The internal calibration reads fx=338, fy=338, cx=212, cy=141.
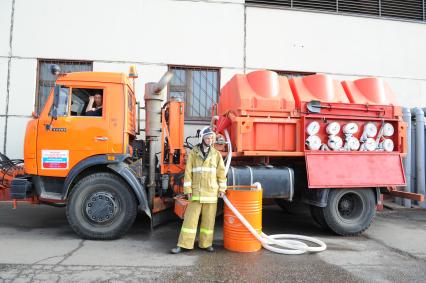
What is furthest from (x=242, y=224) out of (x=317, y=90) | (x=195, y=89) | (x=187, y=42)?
(x=187, y=42)

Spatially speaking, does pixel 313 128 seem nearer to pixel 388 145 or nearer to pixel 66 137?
pixel 388 145

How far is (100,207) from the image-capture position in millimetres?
5070

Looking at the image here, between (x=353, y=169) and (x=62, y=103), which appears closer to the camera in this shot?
(x=62, y=103)

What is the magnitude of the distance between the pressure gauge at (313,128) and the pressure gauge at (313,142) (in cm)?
7

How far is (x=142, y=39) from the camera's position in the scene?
9.02 meters

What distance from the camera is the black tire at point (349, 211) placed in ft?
18.6

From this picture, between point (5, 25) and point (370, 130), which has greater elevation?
point (5, 25)

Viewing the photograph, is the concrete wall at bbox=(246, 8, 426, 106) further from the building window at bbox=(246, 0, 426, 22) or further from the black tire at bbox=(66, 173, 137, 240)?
the black tire at bbox=(66, 173, 137, 240)

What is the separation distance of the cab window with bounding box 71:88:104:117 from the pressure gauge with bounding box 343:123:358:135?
4102 millimetres

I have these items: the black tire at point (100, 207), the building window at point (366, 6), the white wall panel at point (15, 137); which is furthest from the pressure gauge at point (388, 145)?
the white wall panel at point (15, 137)

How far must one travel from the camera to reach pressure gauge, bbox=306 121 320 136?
573 cm

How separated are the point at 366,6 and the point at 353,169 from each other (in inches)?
271

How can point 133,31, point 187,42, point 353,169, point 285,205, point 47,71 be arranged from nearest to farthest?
point 353,169 < point 285,205 < point 47,71 < point 133,31 < point 187,42

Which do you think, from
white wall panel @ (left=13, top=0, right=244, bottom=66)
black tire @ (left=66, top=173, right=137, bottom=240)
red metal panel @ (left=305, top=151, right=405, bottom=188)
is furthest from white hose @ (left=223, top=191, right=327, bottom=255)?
white wall panel @ (left=13, top=0, right=244, bottom=66)
